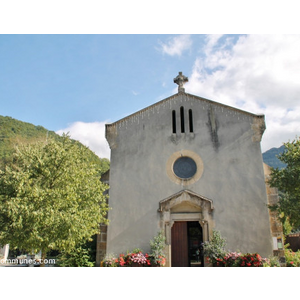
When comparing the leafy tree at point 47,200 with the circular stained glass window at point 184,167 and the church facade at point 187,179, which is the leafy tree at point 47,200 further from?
the circular stained glass window at point 184,167

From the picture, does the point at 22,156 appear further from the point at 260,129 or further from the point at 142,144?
the point at 260,129

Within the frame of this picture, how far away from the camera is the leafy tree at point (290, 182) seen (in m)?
12.0

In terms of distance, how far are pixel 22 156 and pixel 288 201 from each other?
11445 millimetres

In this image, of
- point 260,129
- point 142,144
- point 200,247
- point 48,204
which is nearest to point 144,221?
point 200,247

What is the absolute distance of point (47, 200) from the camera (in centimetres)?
999

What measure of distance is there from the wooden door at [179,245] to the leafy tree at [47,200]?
5.25m

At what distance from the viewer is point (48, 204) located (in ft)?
32.7

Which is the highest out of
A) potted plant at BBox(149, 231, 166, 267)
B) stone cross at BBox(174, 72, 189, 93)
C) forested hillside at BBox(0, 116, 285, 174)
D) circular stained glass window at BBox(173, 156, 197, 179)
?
forested hillside at BBox(0, 116, 285, 174)

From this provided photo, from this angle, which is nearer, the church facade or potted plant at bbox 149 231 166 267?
potted plant at bbox 149 231 166 267

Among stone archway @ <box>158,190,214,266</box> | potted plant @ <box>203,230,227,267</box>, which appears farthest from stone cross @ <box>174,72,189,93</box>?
potted plant @ <box>203,230,227,267</box>

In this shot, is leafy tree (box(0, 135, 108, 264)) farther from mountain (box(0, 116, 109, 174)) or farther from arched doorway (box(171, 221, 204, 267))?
mountain (box(0, 116, 109, 174))

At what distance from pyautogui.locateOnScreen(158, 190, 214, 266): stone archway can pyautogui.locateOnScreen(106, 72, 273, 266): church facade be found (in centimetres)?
5

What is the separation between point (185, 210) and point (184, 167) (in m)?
2.35

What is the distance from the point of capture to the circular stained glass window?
15203mm
